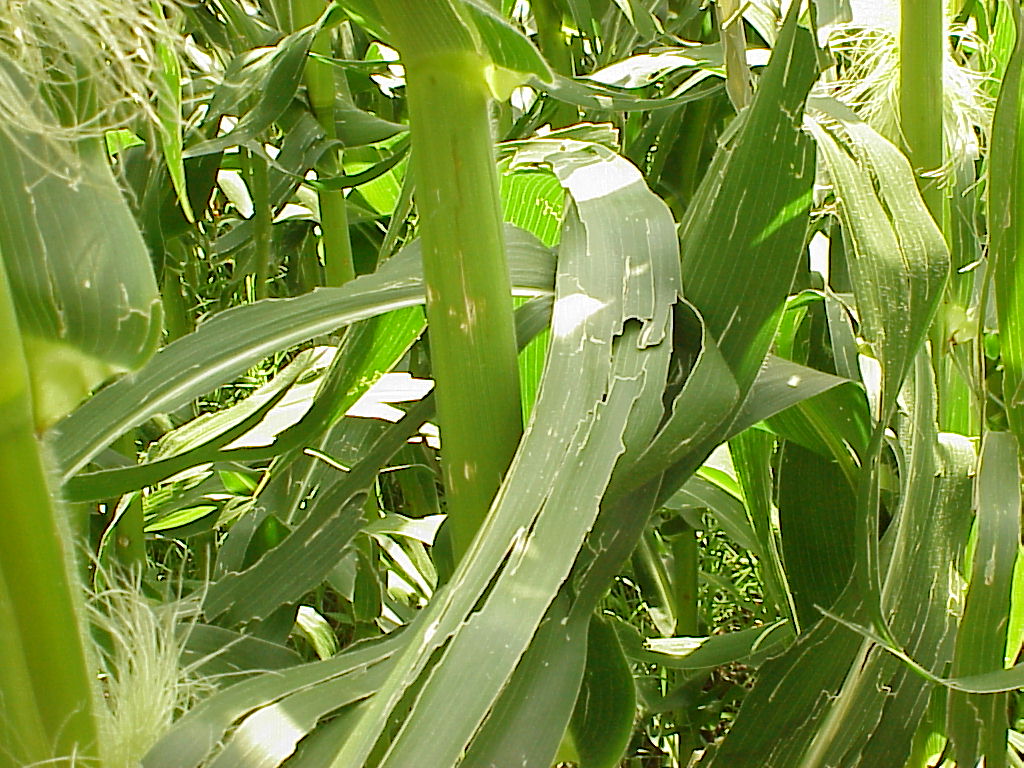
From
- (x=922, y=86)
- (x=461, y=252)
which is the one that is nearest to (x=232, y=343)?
(x=461, y=252)

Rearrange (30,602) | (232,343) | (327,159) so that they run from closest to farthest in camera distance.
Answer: (30,602) < (232,343) < (327,159)

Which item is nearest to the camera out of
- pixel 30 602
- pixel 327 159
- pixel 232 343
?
pixel 30 602

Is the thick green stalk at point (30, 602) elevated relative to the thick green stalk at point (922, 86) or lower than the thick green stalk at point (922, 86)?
lower

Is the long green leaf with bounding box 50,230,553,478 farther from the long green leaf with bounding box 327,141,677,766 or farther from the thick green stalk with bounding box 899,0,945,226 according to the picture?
the thick green stalk with bounding box 899,0,945,226

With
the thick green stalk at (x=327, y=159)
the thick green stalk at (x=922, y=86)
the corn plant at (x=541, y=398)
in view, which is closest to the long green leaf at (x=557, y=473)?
the corn plant at (x=541, y=398)

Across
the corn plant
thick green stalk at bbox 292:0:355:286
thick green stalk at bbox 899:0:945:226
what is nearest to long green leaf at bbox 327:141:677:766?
the corn plant

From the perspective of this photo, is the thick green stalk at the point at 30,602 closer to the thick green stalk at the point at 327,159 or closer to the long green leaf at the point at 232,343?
the long green leaf at the point at 232,343

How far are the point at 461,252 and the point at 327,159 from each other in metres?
0.41

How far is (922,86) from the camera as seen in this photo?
0.42 meters

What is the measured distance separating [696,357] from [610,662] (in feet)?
0.34

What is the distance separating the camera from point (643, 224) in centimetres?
35

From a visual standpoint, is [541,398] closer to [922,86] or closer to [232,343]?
[232,343]

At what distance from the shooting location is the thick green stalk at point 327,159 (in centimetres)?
65

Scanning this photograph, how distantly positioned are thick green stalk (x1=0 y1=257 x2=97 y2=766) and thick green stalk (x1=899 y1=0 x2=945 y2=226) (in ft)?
1.14
